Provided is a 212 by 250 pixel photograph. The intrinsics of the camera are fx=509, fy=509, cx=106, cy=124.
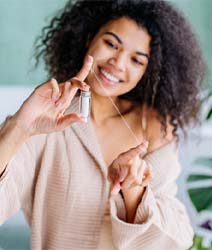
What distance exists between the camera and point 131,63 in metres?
0.88

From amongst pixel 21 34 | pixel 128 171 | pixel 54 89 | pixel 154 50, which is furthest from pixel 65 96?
pixel 21 34

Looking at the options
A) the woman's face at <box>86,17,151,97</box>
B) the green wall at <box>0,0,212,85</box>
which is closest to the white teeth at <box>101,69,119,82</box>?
the woman's face at <box>86,17,151,97</box>

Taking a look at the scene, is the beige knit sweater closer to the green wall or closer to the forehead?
the forehead

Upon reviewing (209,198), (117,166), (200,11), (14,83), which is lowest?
(209,198)

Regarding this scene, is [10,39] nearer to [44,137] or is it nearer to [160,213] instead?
[44,137]

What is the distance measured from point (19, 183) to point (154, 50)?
1.08 ft

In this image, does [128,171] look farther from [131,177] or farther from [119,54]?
[119,54]

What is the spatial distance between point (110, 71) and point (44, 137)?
16cm

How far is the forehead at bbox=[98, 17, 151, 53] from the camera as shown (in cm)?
87

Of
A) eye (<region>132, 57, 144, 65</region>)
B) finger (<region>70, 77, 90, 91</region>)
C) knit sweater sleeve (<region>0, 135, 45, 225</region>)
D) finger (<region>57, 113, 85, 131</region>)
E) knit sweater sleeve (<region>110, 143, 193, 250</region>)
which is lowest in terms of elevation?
knit sweater sleeve (<region>110, 143, 193, 250</region>)

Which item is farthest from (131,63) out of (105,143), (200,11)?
(200,11)

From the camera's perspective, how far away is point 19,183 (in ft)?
2.65

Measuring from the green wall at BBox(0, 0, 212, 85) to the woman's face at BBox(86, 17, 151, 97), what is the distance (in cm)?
25

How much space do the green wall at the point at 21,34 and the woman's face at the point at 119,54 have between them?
0.25 metres
